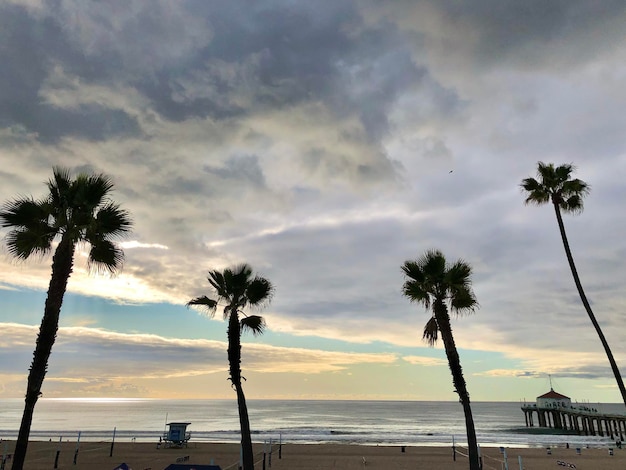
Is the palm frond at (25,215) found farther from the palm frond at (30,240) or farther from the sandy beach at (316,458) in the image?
the sandy beach at (316,458)

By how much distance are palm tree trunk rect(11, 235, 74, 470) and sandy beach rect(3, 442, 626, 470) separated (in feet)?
48.2

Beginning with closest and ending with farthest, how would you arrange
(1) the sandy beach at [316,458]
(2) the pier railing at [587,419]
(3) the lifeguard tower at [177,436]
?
(1) the sandy beach at [316,458], (3) the lifeguard tower at [177,436], (2) the pier railing at [587,419]

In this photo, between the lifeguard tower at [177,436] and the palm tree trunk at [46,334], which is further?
the lifeguard tower at [177,436]

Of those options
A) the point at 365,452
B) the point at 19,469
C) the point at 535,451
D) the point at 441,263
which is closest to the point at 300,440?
the point at 365,452

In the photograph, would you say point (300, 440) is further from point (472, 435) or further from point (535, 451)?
point (472, 435)

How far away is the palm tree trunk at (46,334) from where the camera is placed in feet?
44.4

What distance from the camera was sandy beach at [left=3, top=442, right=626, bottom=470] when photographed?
26.9m

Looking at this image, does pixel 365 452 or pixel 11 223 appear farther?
pixel 365 452

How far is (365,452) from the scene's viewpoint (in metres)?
33.4

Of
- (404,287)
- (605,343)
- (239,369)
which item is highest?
(404,287)

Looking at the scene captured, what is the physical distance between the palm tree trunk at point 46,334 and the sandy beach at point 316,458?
48.2ft

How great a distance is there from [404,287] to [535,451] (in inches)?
997

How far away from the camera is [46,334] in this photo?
14164 mm

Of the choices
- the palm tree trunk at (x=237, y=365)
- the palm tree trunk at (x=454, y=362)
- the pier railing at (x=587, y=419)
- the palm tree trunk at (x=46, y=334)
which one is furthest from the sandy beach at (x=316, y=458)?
the pier railing at (x=587, y=419)
